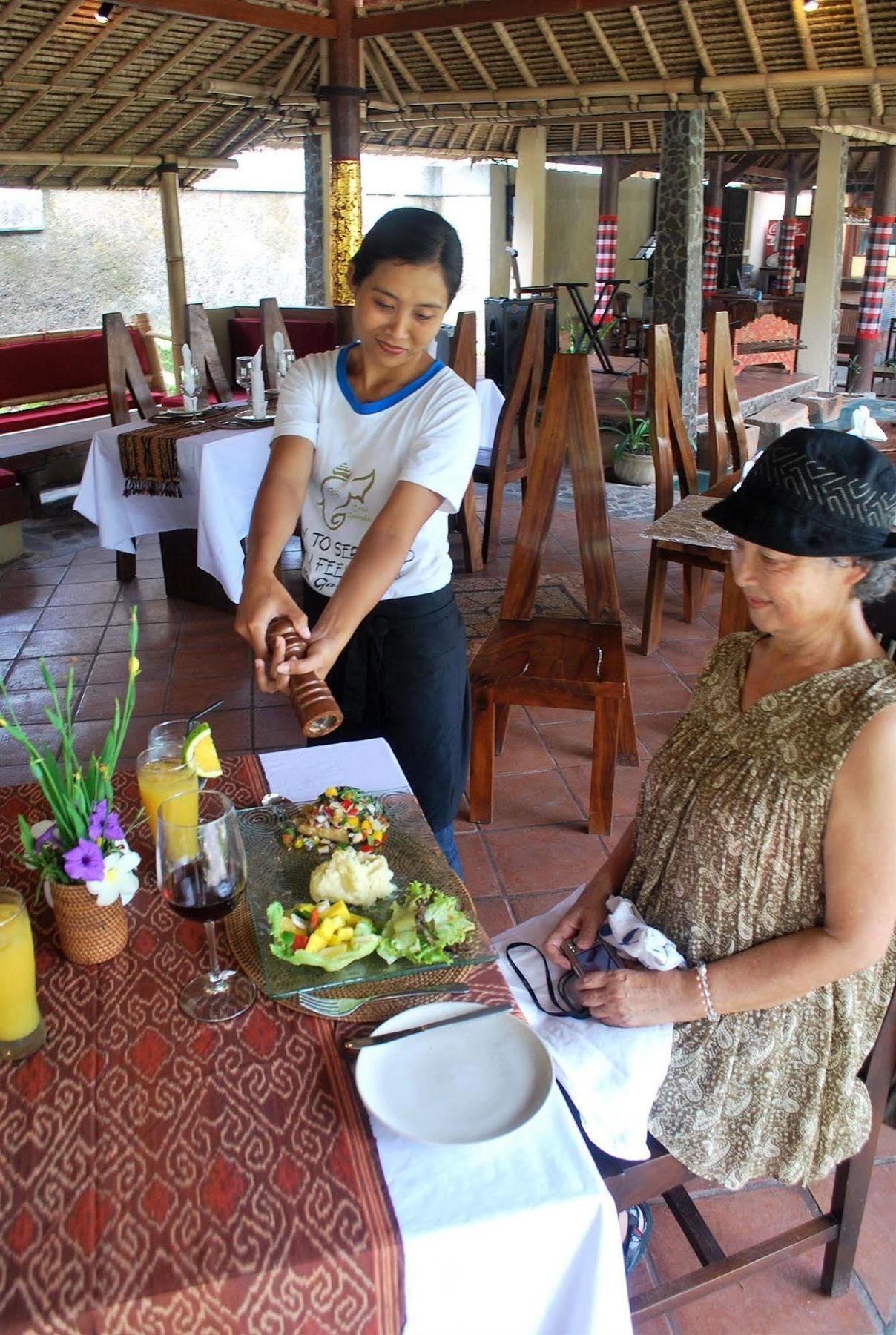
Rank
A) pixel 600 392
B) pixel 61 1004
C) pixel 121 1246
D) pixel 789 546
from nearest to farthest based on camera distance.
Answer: pixel 121 1246 → pixel 61 1004 → pixel 789 546 → pixel 600 392

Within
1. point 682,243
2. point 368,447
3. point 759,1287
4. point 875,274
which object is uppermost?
point 682,243

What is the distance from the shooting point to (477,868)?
2.43 m

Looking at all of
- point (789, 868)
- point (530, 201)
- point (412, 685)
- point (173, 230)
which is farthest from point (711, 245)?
point (789, 868)

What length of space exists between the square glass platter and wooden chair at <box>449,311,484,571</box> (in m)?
2.98

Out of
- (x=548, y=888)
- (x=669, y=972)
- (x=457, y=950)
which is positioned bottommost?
(x=548, y=888)

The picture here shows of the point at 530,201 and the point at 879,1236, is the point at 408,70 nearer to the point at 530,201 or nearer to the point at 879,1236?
the point at 530,201

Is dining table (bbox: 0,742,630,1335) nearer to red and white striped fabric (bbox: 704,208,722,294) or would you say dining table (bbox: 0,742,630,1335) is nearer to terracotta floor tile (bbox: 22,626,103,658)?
terracotta floor tile (bbox: 22,626,103,658)

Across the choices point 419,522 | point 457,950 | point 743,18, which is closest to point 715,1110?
point 457,950

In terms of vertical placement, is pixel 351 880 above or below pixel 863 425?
below

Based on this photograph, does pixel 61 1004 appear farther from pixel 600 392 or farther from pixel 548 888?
pixel 600 392

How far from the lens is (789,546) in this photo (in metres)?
1.07

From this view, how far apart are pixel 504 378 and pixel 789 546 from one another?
24.3ft

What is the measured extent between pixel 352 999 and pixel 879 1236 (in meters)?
1.06

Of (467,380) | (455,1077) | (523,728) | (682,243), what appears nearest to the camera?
(455,1077)
